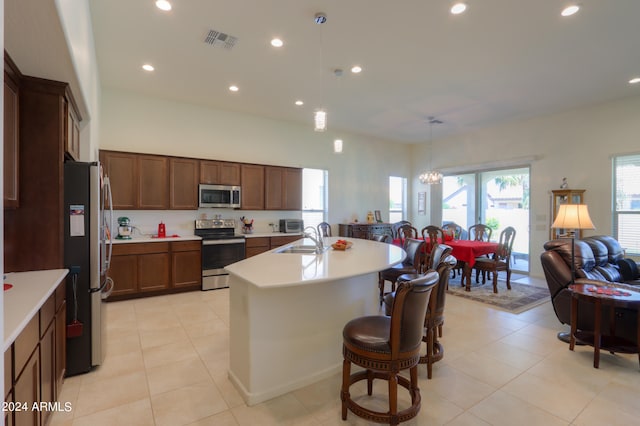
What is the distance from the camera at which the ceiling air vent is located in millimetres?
3382

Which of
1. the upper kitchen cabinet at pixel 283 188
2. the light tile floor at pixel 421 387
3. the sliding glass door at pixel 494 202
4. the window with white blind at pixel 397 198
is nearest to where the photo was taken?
the light tile floor at pixel 421 387

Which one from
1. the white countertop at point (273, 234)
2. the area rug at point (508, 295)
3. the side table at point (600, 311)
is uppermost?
the white countertop at point (273, 234)

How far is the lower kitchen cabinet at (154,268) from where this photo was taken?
451cm

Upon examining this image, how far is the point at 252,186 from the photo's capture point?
234 inches

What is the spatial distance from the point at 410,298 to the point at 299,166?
5298 mm

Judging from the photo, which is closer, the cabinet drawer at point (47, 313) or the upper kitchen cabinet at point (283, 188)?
the cabinet drawer at point (47, 313)

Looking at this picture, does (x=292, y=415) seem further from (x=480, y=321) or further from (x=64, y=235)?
(x=480, y=321)

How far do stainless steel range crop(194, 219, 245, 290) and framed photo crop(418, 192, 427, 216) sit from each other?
5167mm

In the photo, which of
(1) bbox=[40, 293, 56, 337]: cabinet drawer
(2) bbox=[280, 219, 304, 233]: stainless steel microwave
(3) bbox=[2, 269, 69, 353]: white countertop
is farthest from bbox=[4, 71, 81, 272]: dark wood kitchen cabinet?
(2) bbox=[280, 219, 304, 233]: stainless steel microwave

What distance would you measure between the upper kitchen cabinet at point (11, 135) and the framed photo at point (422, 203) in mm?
8028

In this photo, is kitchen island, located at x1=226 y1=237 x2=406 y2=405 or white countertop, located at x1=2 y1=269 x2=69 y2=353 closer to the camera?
white countertop, located at x1=2 y1=269 x2=69 y2=353

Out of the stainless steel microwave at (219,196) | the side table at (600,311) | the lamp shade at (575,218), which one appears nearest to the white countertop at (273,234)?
the stainless steel microwave at (219,196)

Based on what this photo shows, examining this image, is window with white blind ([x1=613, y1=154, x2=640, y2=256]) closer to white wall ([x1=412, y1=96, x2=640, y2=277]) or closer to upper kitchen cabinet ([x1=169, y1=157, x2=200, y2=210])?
white wall ([x1=412, y1=96, x2=640, y2=277])

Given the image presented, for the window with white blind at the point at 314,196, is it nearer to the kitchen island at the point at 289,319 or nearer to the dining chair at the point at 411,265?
the dining chair at the point at 411,265
